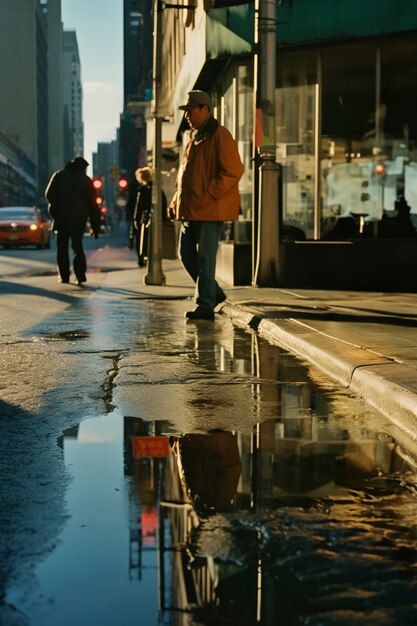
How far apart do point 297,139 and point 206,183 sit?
6.30 metres

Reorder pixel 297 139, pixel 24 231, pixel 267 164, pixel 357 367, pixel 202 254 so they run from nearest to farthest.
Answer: pixel 357 367 < pixel 202 254 < pixel 267 164 < pixel 297 139 < pixel 24 231

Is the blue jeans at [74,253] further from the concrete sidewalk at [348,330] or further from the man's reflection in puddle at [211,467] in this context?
the man's reflection in puddle at [211,467]

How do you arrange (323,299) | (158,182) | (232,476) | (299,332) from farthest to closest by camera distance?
(158,182)
(323,299)
(299,332)
(232,476)

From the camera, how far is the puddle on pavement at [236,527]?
3.00 m

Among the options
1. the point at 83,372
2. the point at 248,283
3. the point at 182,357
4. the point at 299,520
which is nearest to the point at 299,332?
the point at 182,357

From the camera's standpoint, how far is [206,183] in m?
11.3

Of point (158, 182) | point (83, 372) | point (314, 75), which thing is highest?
point (314, 75)

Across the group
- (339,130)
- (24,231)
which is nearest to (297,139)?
(339,130)

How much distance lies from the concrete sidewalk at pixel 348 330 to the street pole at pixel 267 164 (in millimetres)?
381

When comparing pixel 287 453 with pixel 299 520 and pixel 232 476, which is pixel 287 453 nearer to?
pixel 232 476

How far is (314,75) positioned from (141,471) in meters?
13.2

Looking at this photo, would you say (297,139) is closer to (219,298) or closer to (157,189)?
(157,189)

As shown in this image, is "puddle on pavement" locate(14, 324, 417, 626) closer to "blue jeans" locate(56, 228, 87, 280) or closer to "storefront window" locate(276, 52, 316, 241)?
"storefront window" locate(276, 52, 316, 241)

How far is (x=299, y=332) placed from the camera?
938 cm
